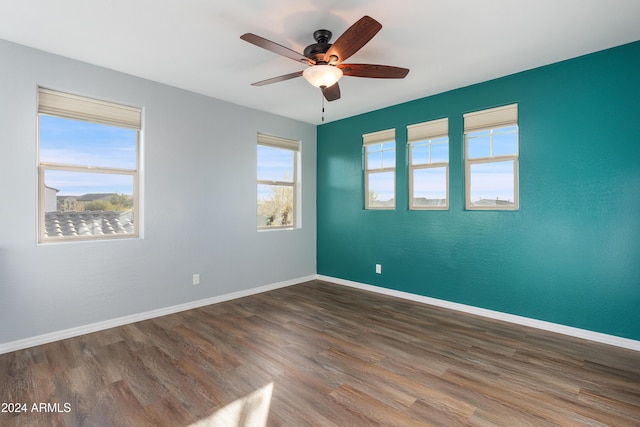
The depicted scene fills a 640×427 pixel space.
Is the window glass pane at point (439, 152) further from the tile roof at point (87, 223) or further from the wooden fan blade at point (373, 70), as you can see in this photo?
the tile roof at point (87, 223)

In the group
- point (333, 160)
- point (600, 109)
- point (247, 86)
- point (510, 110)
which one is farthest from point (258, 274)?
point (600, 109)

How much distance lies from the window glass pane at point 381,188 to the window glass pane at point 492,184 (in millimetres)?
1125

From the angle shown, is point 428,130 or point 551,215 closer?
point 551,215

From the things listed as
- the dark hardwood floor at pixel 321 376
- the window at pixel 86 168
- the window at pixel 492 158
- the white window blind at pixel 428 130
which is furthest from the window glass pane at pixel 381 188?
the window at pixel 86 168

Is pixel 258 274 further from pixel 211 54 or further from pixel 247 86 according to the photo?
pixel 211 54

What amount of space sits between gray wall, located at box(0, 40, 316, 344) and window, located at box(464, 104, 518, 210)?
2.61 metres

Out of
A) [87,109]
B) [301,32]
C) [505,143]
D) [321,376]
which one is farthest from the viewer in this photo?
[505,143]

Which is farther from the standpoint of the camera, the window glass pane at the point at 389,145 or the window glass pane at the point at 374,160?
→ the window glass pane at the point at 374,160

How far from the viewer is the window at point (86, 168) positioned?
9.86 ft

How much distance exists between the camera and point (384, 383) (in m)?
2.23

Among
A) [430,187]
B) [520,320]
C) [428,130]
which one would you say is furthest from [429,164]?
[520,320]

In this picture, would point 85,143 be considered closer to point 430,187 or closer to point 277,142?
point 277,142

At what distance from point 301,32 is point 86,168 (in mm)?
2558

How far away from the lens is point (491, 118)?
360 cm
